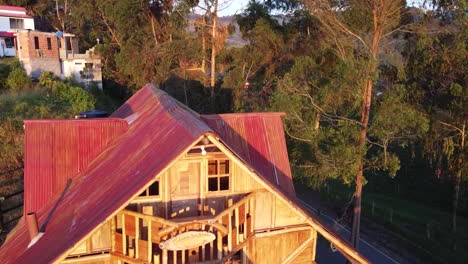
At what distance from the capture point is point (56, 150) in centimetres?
1120

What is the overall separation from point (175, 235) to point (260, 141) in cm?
504

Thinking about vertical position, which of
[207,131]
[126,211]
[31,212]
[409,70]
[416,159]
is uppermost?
[409,70]

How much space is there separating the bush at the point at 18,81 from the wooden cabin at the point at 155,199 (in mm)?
17167

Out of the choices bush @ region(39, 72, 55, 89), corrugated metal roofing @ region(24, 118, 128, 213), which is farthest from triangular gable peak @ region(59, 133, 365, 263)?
bush @ region(39, 72, 55, 89)

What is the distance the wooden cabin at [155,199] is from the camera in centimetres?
823

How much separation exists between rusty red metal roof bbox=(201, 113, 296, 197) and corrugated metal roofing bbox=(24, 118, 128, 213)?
3355mm

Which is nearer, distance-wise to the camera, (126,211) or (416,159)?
(126,211)

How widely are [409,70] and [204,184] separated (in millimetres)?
20482

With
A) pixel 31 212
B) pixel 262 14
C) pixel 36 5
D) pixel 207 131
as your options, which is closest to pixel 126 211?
pixel 207 131

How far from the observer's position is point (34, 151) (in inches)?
433

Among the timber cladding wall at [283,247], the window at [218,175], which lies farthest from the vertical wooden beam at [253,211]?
the window at [218,175]

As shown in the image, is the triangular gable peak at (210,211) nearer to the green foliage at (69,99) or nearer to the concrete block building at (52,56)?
the green foliage at (69,99)

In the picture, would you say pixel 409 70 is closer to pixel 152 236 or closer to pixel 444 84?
pixel 444 84

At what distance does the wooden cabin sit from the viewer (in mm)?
8227
